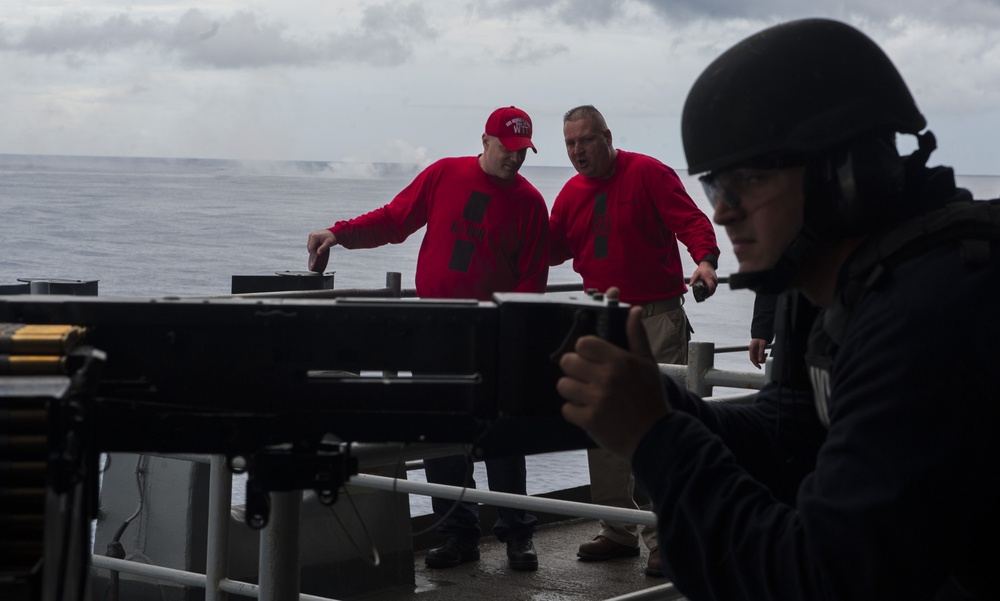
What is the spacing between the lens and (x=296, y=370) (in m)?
1.54

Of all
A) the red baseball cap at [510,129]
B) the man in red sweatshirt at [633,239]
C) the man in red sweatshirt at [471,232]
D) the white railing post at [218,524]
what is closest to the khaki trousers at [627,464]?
the man in red sweatshirt at [633,239]

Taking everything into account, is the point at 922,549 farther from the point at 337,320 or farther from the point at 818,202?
the point at 337,320

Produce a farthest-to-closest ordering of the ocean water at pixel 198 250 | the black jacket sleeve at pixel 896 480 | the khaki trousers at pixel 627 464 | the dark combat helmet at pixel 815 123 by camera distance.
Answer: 1. the ocean water at pixel 198 250
2. the khaki trousers at pixel 627 464
3. the dark combat helmet at pixel 815 123
4. the black jacket sleeve at pixel 896 480

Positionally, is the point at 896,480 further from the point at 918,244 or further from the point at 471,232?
the point at 471,232

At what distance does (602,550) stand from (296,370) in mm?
3104

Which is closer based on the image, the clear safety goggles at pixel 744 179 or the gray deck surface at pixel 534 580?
the clear safety goggles at pixel 744 179

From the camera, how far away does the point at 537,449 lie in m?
1.67

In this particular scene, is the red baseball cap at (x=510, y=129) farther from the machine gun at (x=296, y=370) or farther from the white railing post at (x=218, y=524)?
the machine gun at (x=296, y=370)

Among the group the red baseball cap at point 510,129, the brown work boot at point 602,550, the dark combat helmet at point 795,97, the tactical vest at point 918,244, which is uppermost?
the red baseball cap at point 510,129

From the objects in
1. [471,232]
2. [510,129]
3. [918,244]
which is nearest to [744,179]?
[918,244]

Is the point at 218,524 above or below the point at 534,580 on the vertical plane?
above

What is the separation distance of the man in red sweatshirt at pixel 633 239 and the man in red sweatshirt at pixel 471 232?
21 centimetres

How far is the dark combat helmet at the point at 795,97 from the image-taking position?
→ 4.86 ft

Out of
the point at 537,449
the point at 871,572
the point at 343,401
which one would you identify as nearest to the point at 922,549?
the point at 871,572
